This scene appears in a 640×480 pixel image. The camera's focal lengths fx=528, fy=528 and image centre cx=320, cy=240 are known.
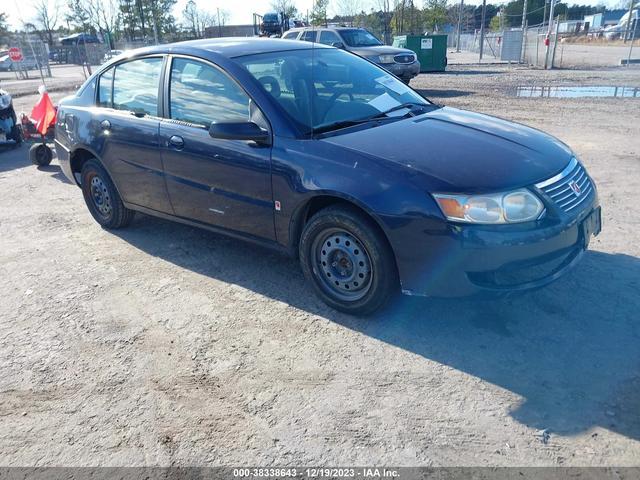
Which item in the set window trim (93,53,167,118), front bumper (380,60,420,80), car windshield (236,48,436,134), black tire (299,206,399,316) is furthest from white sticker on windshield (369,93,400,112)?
front bumper (380,60,420,80)

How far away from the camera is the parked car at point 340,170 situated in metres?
3.08

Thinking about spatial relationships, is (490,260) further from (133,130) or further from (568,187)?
(133,130)

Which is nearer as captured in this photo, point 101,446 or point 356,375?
point 101,446

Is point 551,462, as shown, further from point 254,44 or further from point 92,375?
point 254,44

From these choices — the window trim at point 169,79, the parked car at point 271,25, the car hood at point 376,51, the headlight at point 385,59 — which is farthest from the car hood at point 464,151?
the parked car at point 271,25

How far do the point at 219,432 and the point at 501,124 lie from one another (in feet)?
9.81

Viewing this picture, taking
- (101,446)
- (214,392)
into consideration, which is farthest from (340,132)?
(101,446)

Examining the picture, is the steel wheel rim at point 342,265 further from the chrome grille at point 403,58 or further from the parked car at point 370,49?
the chrome grille at point 403,58

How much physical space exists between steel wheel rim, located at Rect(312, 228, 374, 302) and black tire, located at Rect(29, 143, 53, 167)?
6758 millimetres

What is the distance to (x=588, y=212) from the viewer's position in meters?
3.46

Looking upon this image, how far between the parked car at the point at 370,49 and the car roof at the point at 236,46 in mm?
10408

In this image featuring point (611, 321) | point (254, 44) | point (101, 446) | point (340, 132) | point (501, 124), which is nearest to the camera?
point (101, 446)

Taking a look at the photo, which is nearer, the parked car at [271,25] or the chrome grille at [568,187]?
the chrome grille at [568,187]

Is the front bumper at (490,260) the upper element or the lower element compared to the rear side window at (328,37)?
lower
